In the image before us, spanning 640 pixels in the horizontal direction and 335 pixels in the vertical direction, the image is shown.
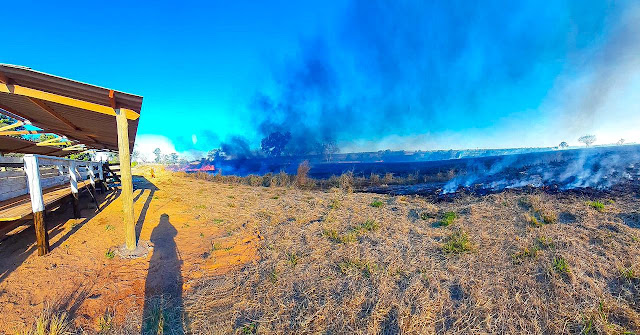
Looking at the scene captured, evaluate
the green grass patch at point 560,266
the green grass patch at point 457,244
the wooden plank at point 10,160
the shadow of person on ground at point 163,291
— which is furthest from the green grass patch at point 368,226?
the wooden plank at point 10,160

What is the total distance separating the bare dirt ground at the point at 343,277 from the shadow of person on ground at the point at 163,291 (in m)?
0.02

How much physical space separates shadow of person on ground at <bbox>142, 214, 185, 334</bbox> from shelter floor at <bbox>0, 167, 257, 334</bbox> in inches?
1.2

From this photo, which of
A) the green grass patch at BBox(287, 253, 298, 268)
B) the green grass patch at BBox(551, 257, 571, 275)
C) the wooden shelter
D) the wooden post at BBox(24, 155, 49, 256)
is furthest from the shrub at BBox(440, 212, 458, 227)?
the wooden post at BBox(24, 155, 49, 256)

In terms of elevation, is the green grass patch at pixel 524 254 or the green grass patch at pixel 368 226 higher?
the green grass patch at pixel 368 226

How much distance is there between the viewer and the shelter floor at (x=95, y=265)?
2957 mm

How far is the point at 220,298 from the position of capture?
3.32 metres

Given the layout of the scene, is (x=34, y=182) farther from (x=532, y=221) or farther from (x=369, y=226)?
(x=532, y=221)

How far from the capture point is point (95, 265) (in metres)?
4.07

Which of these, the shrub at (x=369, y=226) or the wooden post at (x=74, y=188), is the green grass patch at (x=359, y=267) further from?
the wooden post at (x=74, y=188)

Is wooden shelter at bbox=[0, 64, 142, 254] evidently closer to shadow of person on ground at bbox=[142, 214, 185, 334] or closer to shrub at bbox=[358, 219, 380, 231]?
shadow of person on ground at bbox=[142, 214, 185, 334]

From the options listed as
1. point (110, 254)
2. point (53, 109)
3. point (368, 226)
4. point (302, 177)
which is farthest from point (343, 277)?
point (302, 177)

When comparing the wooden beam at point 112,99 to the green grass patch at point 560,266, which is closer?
the green grass patch at point 560,266

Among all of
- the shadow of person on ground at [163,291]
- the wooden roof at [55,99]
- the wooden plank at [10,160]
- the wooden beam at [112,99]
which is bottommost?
the shadow of person on ground at [163,291]

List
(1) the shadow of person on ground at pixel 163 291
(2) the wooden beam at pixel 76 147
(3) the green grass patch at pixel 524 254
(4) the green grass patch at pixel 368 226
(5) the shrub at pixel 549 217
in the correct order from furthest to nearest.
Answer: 1. (2) the wooden beam at pixel 76 147
2. (4) the green grass patch at pixel 368 226
3. (5) the shrub at pixel 549 217
4. (3) the green grass patch at pixel 524 254
5. (1) the shadow of person on ground at pixel 163 291
